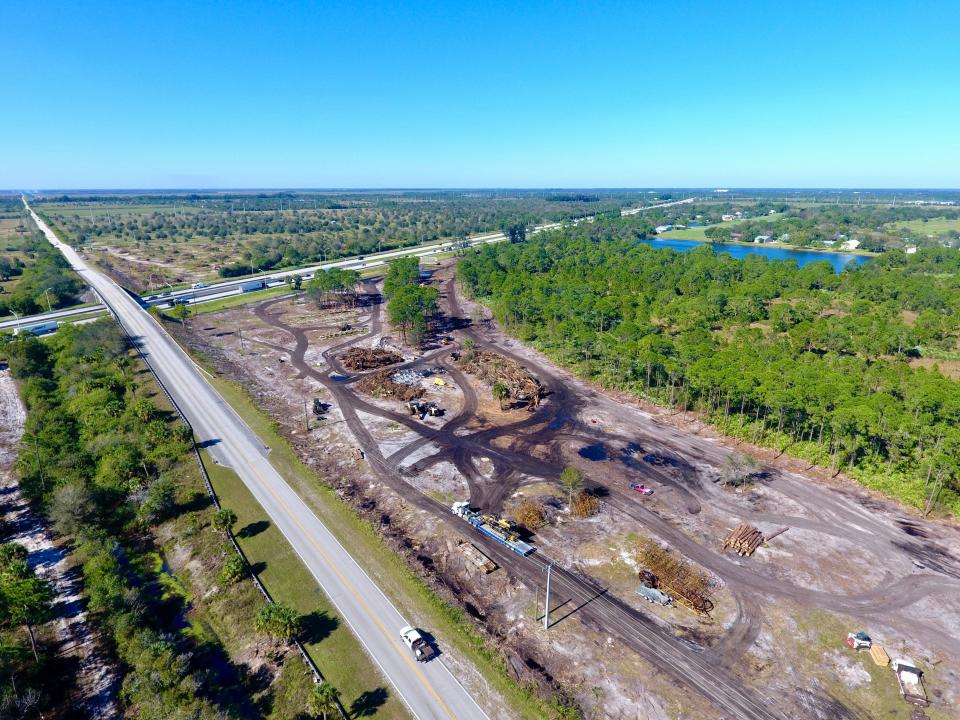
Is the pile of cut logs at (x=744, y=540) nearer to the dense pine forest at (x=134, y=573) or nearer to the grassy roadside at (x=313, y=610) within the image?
the grassy roadside at (x=313, y=610)

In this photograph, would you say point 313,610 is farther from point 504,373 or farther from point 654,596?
point 504,373

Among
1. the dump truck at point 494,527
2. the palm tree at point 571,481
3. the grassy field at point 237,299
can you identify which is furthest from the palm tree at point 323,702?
the grassy field at point 237,299

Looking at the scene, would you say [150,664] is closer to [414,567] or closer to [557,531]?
[414,567]

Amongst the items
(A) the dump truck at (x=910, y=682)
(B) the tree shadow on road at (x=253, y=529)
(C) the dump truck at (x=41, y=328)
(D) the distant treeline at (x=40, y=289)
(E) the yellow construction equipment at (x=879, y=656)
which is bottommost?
(E) the yellow construction equipment at (x=879, y=656)

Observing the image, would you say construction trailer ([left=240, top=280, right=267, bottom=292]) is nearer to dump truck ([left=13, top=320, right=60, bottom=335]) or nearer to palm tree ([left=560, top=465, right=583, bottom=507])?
dump truck ([left=13, top=320, right=60, bottom=335])

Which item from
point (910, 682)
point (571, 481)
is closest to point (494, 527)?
point (571, 481)

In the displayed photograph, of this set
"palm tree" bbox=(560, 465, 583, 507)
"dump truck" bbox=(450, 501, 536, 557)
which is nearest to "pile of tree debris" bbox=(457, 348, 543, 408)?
"palm tree" bbox=(560, 465, 583, 507)

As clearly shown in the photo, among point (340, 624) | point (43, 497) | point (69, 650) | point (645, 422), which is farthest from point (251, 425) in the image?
point (645, 422)
